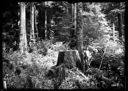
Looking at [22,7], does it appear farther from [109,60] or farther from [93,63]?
[109,60]

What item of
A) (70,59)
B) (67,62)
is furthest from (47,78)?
(70,59)

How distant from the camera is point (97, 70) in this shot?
297 inches

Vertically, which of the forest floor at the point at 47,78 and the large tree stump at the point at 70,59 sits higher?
the large tree stump at the point at 70,59

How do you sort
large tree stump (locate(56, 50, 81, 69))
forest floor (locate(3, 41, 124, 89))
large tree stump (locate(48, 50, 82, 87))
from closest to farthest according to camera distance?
1. forest floor (locate(3, 41, 124, 89))
2. large tree stump (locate(48, 50, 82, 87))
3. large tree stump (locate(56, 50, 81, 69))

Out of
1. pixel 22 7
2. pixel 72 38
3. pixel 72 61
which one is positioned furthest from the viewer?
pixel 72 38

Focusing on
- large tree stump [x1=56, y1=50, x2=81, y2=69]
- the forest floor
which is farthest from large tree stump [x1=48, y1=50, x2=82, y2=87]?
the forest floor

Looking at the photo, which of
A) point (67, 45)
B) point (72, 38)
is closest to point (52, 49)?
point (67, 45)

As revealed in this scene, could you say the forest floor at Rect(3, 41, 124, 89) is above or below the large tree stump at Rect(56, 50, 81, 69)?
below

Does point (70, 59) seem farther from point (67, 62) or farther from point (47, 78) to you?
point (47, 78)

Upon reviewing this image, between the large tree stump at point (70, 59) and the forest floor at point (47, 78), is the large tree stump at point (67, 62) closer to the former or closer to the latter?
the large tree stump at point (70, 59)

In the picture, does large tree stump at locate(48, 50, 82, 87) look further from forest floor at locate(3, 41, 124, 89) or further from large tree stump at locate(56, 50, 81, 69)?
forest floor at locate(3, 41, 124, 89)

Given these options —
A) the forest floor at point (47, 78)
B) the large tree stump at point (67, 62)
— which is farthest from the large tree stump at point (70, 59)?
the forest floor at point (47, 78)

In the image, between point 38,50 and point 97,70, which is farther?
point 38,50

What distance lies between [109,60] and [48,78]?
3.66 m
